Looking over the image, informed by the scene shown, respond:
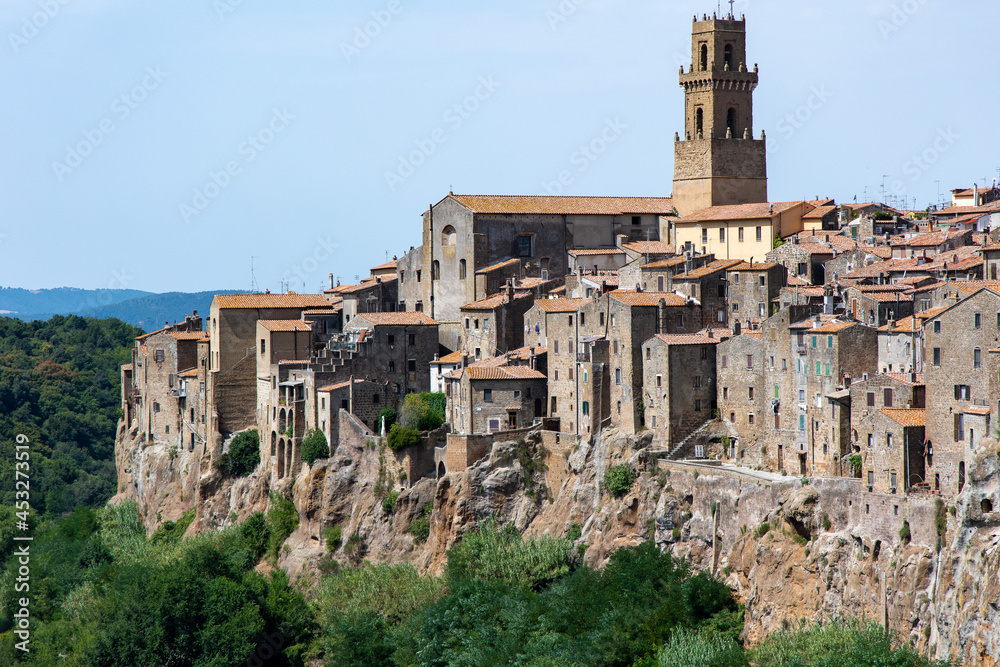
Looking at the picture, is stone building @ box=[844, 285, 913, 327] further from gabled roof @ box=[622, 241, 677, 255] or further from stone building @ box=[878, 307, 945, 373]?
gabled roof @ box=[622, 241, 677, 255]

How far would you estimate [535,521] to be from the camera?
259ft

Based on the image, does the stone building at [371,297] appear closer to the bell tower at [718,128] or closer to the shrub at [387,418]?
the shrub at [387,418]

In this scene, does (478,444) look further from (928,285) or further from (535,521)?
(928,285)

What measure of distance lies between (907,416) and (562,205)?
38.3 meters

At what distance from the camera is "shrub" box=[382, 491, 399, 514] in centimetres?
8256

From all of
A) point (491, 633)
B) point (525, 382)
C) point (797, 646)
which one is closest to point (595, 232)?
point (525, 382)

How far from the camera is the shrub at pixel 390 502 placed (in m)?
82.6

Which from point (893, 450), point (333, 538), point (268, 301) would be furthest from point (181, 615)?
point (893, 450)

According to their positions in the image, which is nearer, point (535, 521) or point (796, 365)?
point (796, 365)

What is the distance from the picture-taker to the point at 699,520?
70.2 m

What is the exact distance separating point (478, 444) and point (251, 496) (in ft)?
62.3

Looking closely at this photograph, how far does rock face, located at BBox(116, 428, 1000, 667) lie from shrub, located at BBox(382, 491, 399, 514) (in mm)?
85

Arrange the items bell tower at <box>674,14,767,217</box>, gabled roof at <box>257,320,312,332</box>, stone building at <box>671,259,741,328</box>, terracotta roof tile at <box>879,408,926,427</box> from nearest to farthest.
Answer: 1. terracotta roof tile at <box>879,408,926,427</box>
2. stone building at <box>671,259,741,328</box>
3. gabled roof at <box>257,320,312,332</box>
4. bell tower at <box>674,14,767,217</box>

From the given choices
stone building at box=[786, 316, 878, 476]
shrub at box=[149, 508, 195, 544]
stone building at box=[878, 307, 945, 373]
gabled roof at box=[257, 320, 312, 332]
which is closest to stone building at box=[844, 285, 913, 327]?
stone building at box=[878, 307, 945, 373]
